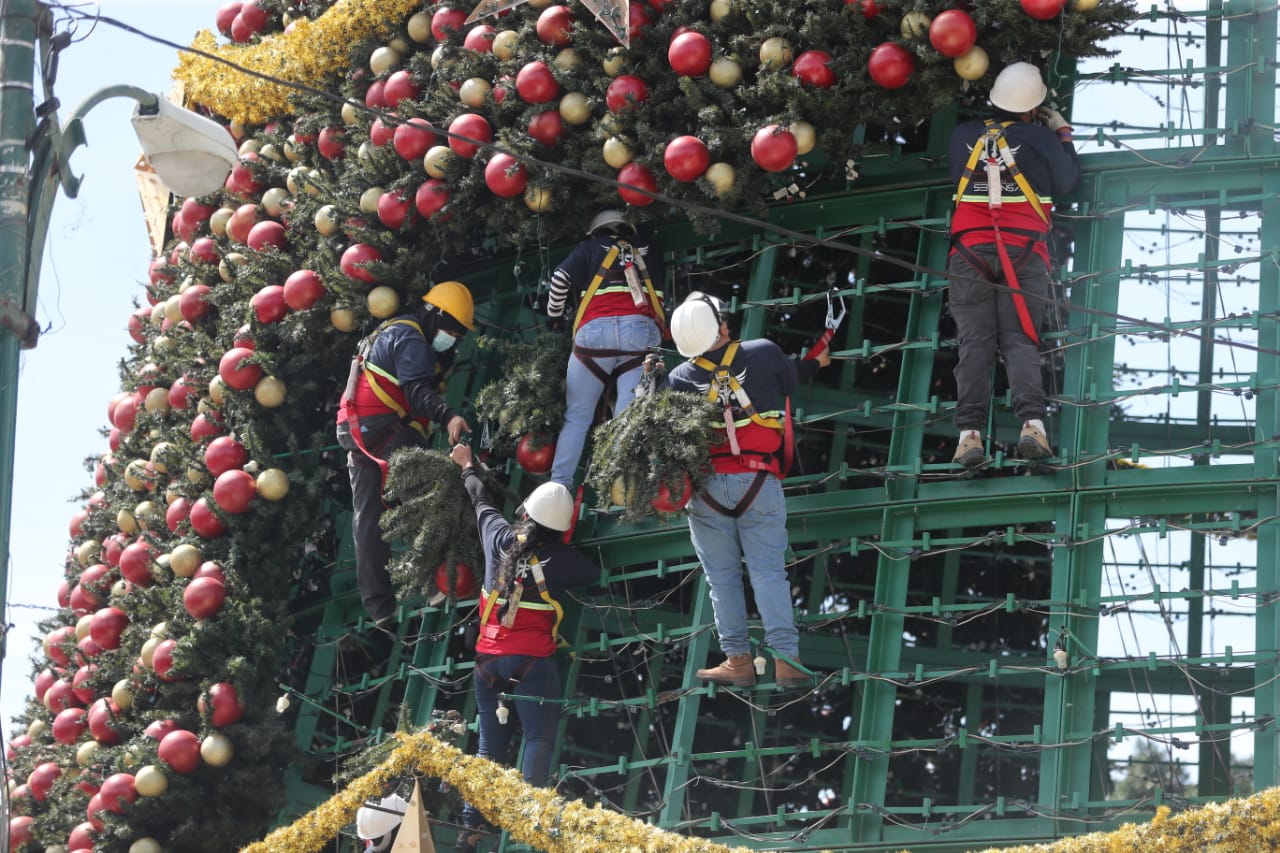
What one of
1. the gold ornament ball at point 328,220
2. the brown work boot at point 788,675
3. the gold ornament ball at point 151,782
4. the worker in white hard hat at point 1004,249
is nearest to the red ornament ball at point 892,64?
the worker in white hard hat at point 1004,249

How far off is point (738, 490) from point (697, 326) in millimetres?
1108

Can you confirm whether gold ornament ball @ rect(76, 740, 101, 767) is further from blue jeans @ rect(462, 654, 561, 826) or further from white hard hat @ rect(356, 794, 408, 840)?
blue jeans @ rect(462, 654, 561, 826)

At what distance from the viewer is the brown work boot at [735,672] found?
1284cm

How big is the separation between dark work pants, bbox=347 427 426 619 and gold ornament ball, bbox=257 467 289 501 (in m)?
0.76

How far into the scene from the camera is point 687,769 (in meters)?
13.0

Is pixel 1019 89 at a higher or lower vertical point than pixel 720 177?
higher

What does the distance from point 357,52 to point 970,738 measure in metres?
8.01

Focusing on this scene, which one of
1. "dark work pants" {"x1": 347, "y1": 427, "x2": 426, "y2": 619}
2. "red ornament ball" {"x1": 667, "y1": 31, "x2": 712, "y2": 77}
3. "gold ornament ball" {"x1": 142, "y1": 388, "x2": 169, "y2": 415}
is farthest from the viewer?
"gold ornament ball" {"x1": 142, "y1": 388, "x2": 169, "y2": 415}

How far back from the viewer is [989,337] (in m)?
13.0

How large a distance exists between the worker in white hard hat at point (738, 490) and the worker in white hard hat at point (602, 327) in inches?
45.7

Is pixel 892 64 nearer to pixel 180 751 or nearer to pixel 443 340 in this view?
pixel 443 340

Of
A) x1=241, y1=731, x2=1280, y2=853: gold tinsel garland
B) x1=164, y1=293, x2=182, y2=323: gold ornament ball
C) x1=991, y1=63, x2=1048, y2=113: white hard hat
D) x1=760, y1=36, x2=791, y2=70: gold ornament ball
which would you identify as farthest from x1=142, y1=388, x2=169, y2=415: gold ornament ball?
x1=991, y1=63, x2=1048, y2=113: white hard hat

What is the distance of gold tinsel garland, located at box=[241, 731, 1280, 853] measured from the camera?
1048 centimetres

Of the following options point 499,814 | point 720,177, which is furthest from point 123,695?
point 720,177
